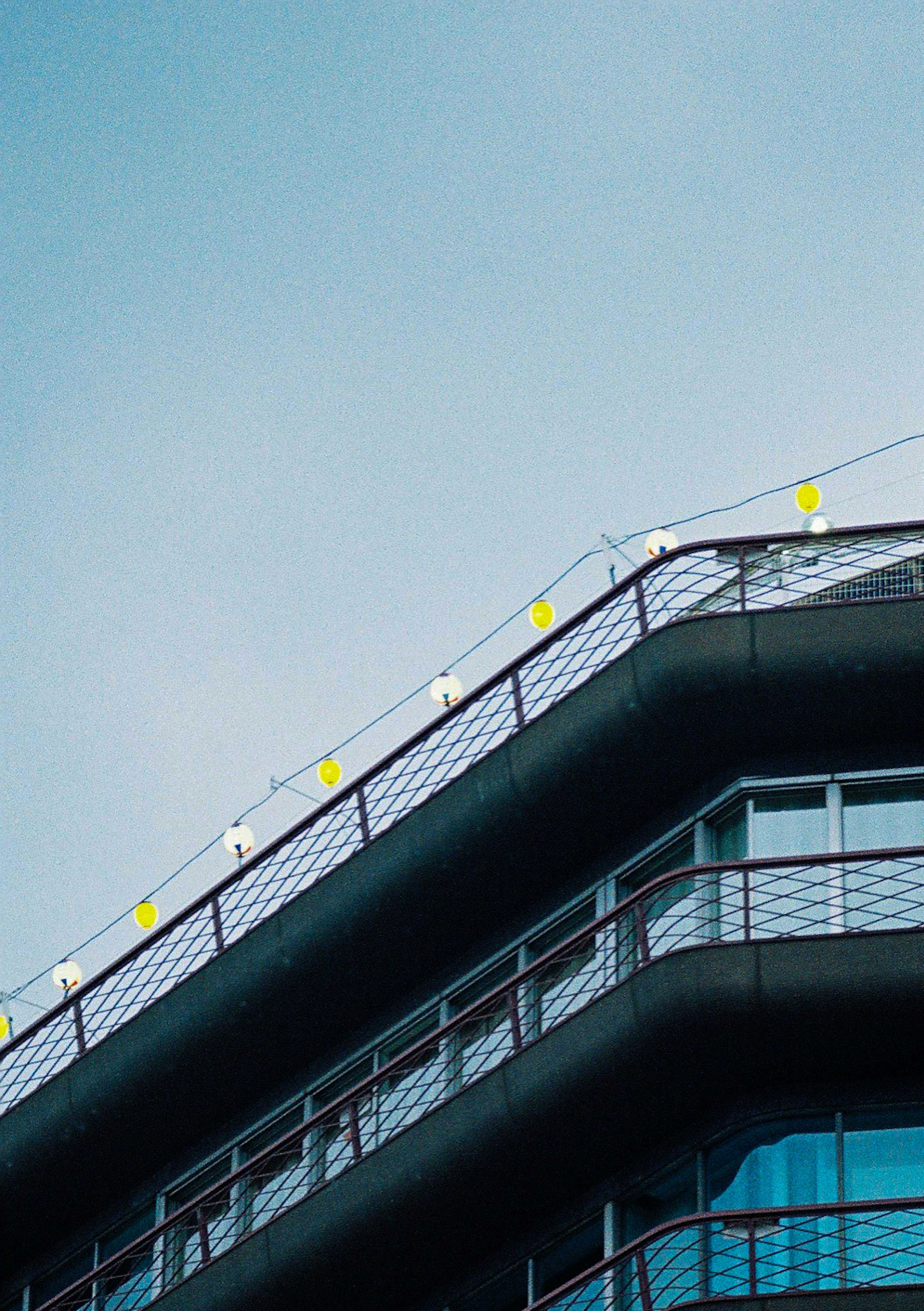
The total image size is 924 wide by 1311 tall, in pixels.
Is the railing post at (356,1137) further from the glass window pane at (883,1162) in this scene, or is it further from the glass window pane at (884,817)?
the glass window pane at (884,817)

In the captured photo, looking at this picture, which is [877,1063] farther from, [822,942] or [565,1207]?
[565,1207]

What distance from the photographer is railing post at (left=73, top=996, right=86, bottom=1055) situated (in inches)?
1002

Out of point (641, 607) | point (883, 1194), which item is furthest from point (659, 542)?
point (883, 1194)

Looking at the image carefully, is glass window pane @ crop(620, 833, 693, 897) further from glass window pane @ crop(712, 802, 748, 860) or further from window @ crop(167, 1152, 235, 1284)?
window @ crop(167, 1152, 235, 1284)

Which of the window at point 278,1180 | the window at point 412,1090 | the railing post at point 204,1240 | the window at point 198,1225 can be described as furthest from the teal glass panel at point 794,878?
the window at point 198,1225

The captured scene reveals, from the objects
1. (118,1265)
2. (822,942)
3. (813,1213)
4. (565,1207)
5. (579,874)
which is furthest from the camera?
(118,1265)

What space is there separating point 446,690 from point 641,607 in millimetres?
2379

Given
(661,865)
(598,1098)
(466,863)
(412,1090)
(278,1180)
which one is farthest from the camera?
(278,1180)

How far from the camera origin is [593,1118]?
65.8 feet

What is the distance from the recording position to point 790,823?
21.1m

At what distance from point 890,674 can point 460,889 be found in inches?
178

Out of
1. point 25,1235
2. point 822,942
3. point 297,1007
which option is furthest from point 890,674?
point 25,1235

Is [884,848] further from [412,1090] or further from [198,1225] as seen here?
[198,1225]

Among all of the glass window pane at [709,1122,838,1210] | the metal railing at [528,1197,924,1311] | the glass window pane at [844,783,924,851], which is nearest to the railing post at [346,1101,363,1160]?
the metal railing at [528,1197,924,1311]
